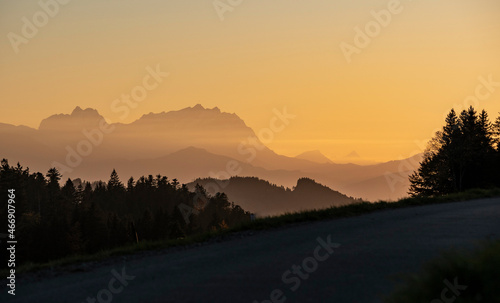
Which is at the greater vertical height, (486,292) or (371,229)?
(371,229)

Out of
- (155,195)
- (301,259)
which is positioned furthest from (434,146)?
(155,195)

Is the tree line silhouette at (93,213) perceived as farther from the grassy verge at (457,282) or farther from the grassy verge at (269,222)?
the grassy verge at (457,282)

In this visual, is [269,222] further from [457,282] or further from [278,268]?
[457,282]

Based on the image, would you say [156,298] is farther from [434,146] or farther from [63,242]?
[63,242]

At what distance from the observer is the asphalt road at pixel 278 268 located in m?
8.76

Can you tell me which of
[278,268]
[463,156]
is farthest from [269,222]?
[463,156]

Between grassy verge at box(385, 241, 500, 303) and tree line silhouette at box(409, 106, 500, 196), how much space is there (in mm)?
60225

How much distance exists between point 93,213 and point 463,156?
2578 inches

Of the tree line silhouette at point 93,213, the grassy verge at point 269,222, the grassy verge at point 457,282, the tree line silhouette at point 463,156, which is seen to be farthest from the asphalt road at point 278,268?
the tree line silhouette at point 463,156

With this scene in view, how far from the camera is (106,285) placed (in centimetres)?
971

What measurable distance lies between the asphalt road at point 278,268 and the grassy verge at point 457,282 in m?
0.79

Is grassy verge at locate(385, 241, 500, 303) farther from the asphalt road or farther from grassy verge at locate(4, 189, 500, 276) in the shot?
grassy verge at locate(4, 189, 500, 276)

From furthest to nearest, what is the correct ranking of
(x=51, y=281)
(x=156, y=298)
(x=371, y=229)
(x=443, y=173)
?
(x=443, y=173) < (x=371, y=229) < (x=51, y=281) < (x=156, y=298)

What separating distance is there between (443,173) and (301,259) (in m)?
64.2
